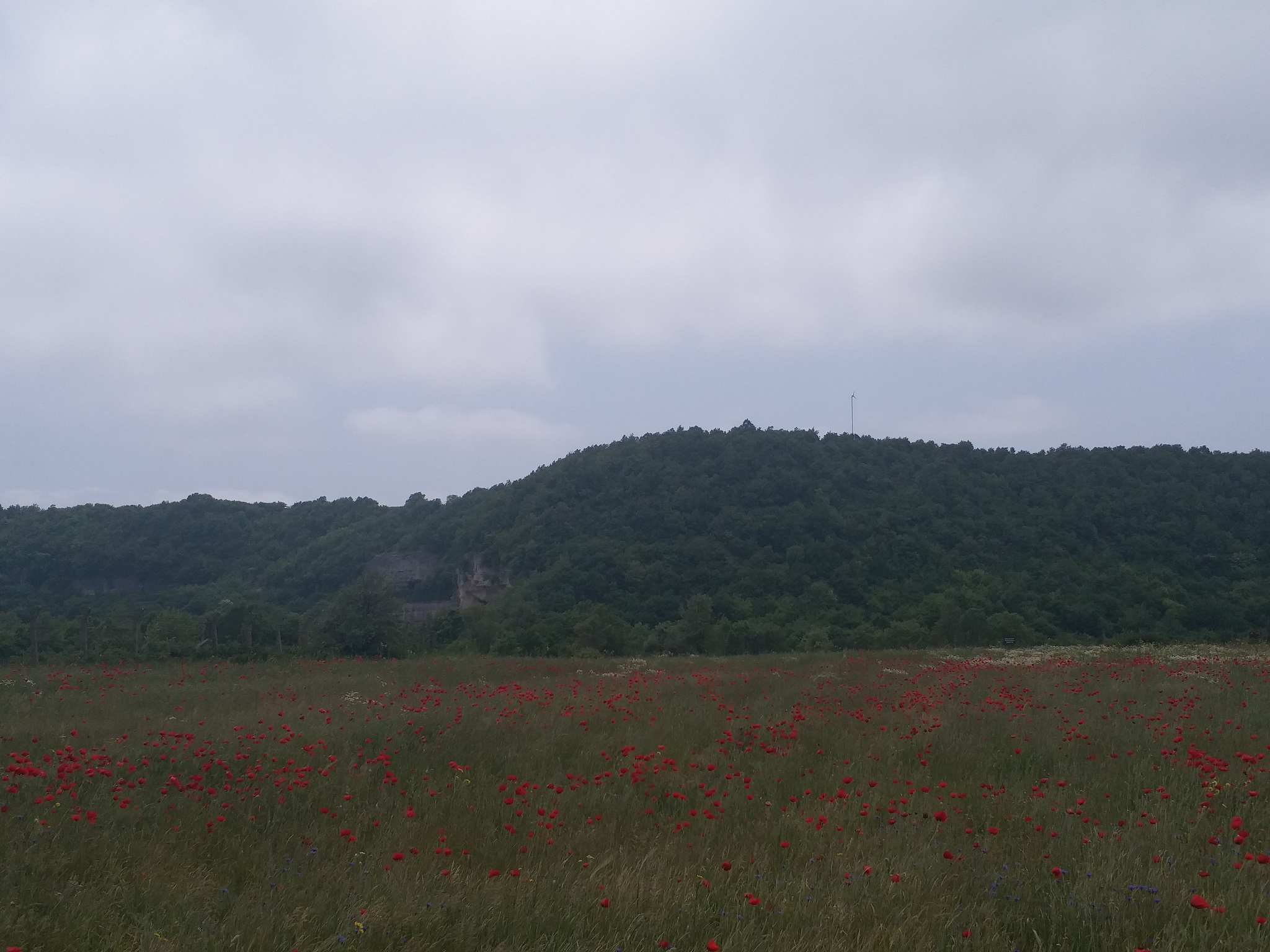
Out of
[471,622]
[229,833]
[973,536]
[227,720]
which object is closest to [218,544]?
[471,622]

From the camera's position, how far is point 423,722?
1002 cm

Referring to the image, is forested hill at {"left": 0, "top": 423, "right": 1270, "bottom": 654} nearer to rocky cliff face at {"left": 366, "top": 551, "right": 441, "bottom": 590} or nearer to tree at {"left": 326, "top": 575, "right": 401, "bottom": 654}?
tree at {"left": 326, "top": 575, "right": 401, "bottom": 654}

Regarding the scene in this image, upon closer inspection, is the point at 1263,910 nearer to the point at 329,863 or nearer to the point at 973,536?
the point at 329,863

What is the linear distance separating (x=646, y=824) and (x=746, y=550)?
5702 cm

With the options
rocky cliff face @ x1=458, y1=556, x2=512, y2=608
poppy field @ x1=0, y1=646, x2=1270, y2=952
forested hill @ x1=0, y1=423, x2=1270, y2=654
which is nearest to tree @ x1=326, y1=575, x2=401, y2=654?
forested hill @ x1=0, y1=423, x2=1270, y2=654

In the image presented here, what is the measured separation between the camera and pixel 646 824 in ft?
20.7

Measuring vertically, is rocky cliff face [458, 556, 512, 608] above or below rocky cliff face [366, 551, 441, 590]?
below

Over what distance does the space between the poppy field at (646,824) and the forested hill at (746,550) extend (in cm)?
2706

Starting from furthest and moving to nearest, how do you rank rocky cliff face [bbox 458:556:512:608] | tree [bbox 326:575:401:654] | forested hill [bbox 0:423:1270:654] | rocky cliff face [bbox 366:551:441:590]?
rocky cliff face [bbox 366:551:441:590] → rocky cliff face [bbox 458:556:512:608] → forested hill [bbox 0:423:1270:654] → tree [bbox 326:575:401:654]

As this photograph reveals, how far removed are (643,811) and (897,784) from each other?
2.23m

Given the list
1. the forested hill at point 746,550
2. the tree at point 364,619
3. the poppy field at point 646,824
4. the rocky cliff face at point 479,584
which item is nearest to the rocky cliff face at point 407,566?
the forested hill at point 746,550

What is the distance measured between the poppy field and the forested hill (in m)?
27.1

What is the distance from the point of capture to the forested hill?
46.0 metres

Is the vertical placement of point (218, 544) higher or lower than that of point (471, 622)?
higher
